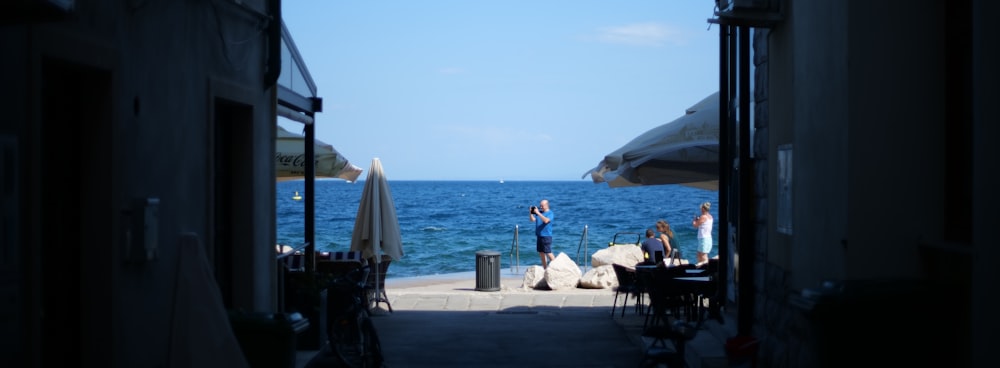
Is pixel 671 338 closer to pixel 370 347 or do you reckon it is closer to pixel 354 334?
pixel 370 347

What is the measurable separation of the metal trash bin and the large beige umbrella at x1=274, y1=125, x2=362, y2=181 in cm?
263

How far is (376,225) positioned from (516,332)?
3766 millimetres

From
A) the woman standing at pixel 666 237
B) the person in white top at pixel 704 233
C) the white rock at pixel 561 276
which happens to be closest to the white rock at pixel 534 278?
the white rock at pixel 561 276

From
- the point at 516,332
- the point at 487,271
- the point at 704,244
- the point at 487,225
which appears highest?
the point at 704,244

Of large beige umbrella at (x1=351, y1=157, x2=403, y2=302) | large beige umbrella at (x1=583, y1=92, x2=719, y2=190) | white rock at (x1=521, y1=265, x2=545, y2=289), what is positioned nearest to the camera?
large beige umbrella at (x1=583, y1=92, x2=719, y2=190)

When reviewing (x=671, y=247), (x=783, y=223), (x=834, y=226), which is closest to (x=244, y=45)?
(x=783, y=223)

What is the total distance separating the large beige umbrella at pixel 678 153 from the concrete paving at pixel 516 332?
1.97 meters

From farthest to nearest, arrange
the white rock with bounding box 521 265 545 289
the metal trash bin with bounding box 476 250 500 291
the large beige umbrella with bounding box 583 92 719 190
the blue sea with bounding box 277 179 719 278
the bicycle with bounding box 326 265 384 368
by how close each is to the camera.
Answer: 1. the blue sea with bounding box 277 179 719 278
2. the white rock with bounding box 521 265 545 289
3. the metal trash bin with bounding box 476 250 500 291
4. the large beige umbrella with bounding box 583 92 719 190
5. the bicycle with bounding box 326 265 384 368

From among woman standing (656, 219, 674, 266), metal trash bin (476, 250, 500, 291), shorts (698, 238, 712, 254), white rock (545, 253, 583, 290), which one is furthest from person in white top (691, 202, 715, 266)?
metal trash bin (476, 250, 500, 291)

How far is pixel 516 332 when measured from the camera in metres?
13.0

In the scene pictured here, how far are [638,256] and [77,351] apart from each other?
1753cm

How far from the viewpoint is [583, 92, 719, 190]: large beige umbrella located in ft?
40.7

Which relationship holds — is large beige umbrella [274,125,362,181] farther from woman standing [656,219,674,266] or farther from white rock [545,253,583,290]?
woman standing [656,219,674,266]

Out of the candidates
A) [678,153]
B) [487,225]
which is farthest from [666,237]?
[487,225]
